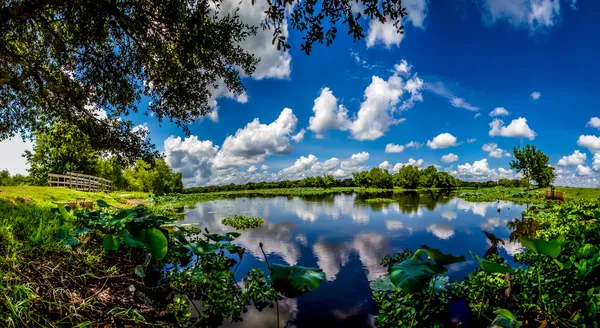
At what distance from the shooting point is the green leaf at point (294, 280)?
3.89 metres

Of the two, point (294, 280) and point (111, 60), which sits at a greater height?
point (111, 60)

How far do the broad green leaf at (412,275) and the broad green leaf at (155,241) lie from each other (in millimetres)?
3676

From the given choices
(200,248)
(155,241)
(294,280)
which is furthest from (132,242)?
(294,280)

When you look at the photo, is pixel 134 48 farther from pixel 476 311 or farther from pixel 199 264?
pixel 476 311

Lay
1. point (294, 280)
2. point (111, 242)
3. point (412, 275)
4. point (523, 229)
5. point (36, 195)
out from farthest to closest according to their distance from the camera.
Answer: point (523, 229), point (36, 195), point (111, 242), point (294, 280), point (412, 275)

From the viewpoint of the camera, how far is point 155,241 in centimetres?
484

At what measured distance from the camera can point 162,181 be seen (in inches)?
2768

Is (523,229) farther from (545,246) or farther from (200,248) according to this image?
(200,248)

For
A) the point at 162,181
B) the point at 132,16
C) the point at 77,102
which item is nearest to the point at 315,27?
the point at 132,16

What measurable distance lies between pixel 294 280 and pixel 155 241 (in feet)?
8.43

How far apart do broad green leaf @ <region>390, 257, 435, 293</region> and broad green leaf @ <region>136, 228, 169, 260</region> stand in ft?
12.1

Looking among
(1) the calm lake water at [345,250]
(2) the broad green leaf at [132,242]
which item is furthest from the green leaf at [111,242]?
(1) the calm lake water at [345,250]

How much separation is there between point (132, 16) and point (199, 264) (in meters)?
6.96

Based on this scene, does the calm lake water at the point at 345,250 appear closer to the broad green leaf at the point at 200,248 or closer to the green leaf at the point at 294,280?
the broad green leaf at the point at 200,248
